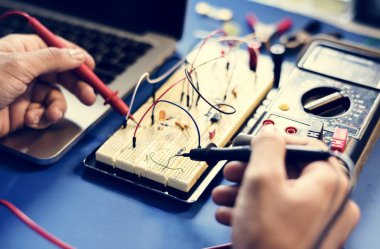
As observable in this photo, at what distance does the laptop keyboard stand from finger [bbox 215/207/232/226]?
0.37m

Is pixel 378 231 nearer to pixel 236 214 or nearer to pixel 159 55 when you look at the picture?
pixel 236 214

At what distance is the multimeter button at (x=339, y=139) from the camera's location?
2.24 ft

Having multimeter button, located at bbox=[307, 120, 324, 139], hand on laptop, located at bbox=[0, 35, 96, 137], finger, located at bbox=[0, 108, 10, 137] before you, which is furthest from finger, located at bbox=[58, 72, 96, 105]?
multimeter button, located at bbox=[307, 120, 324, 139]

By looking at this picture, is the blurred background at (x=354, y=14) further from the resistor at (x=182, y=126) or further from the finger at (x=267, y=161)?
the finger at (x=267, y=161)

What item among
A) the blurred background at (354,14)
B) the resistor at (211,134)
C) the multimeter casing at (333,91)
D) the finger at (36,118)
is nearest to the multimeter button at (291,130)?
the multimeter casing at (333,91)

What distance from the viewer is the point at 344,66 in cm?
85

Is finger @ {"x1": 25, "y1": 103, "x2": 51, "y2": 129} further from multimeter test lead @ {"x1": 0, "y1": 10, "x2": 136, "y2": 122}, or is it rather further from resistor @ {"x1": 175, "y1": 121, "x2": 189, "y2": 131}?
resistor @ {"x1": 175, "y1": 121, "x2": 189, "y2": 131}

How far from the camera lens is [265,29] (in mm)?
1081

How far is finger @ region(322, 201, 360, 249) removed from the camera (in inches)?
21.1

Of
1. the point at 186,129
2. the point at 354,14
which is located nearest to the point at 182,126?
the point at 186,129

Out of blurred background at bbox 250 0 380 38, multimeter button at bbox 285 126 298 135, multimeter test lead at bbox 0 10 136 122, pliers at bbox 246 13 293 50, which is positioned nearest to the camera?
multimeter button at bbox 285 126 298 135

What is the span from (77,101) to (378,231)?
0.50 m

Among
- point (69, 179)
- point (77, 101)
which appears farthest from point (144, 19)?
point (69, 179)

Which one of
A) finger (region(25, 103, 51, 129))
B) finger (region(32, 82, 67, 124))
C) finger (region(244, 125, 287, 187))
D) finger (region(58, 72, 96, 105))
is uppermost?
finger (region(244, 125, 287, 187))
